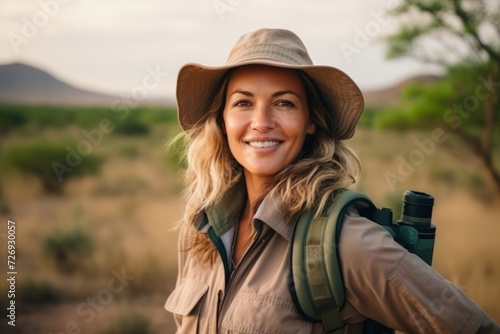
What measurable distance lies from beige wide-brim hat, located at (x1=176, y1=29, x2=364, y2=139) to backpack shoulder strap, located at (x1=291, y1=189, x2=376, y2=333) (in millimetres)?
563

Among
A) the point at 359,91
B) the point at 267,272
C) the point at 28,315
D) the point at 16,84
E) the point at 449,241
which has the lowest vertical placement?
the point at 28,315

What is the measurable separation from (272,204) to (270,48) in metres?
0.64

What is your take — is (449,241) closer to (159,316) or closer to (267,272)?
(159,316)

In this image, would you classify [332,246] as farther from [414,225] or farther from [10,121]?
[10,121]

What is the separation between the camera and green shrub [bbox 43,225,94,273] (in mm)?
6891

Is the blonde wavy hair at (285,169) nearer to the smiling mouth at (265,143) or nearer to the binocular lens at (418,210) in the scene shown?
the smiling mouth at (265,143)

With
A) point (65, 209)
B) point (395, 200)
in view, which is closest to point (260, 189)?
point (395, 200)

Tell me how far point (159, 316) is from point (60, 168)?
901 cm

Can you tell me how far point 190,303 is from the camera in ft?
6.77

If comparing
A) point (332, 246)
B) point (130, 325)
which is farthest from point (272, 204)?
point (130, 325)

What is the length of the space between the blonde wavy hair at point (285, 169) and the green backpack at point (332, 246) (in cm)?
9

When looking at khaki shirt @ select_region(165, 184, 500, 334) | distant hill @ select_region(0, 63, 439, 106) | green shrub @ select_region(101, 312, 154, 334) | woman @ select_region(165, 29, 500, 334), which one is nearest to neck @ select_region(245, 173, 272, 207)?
woman @ select_region(165, 29, 500, 334)

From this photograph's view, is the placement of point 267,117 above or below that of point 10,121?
below

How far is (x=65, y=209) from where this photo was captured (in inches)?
419
